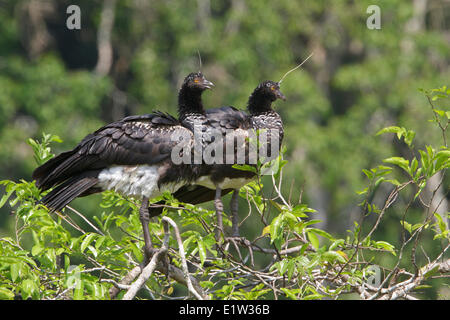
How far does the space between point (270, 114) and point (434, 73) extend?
26.5 feet

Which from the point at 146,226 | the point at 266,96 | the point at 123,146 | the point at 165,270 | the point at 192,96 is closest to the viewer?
the point at 165,270

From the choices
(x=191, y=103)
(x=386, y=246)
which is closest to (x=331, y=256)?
(x=386, y=246)

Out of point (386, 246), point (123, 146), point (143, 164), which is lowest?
point (386, 246)

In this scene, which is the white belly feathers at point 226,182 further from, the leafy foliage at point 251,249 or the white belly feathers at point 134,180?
the leafy foliage at point 251,249

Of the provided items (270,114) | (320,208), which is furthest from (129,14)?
(270,114)

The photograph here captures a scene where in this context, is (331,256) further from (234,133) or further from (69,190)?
(69,190)

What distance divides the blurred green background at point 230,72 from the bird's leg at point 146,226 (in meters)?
5.98

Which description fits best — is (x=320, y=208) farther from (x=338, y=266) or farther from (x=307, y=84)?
(x=338, y=266)

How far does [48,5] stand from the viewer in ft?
38.5

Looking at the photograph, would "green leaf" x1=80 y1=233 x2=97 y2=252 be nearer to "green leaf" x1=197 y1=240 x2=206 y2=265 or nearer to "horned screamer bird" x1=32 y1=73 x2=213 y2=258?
"green leaf" x1=197 y1=240 x2=206 y2=265

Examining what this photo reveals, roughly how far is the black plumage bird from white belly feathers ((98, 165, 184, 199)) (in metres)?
0.24

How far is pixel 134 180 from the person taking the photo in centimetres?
440

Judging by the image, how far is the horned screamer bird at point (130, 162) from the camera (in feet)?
14.1

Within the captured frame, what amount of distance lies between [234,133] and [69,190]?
1000 millimetres
